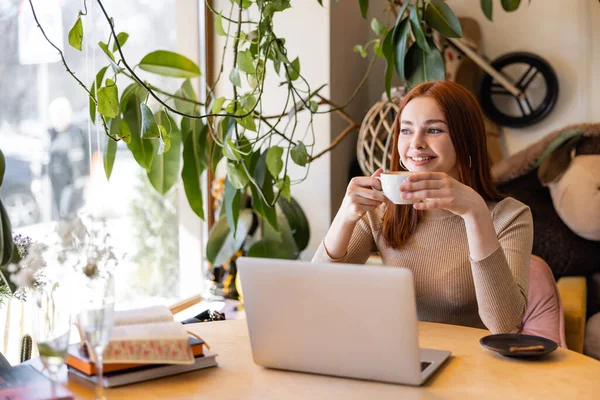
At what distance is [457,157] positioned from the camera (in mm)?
1854

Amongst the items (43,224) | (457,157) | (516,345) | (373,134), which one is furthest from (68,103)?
(516,345)

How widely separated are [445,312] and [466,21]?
1.91m

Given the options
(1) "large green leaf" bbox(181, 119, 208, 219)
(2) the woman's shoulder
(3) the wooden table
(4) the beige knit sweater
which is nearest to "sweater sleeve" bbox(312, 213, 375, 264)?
(4) the beige knit sweater

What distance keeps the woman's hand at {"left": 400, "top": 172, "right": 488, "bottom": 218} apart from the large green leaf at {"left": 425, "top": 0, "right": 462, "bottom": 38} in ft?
2.94

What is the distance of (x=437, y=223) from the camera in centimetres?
189

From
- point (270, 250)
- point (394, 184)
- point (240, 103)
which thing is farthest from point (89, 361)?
point (270, 250)

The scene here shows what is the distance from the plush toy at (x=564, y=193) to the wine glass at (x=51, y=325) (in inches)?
88.9

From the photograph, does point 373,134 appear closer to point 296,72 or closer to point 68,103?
point 296,72

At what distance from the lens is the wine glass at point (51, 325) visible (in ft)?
3.38

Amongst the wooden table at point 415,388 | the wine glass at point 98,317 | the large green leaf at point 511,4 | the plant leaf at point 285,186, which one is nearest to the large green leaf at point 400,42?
the large green leaf at point 511,4

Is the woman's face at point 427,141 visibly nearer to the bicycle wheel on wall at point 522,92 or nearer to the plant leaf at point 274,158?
the plant leaf at point 274,158

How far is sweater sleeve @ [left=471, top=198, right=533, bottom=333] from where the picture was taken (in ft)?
5.17

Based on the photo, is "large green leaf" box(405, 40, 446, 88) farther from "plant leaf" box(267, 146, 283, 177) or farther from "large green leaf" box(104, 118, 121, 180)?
"large green leaf" box(104, 118, 121, 180)

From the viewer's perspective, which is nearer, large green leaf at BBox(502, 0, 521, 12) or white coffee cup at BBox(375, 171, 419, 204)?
white coffee cup at BBox(375, 171, 419, 204)
